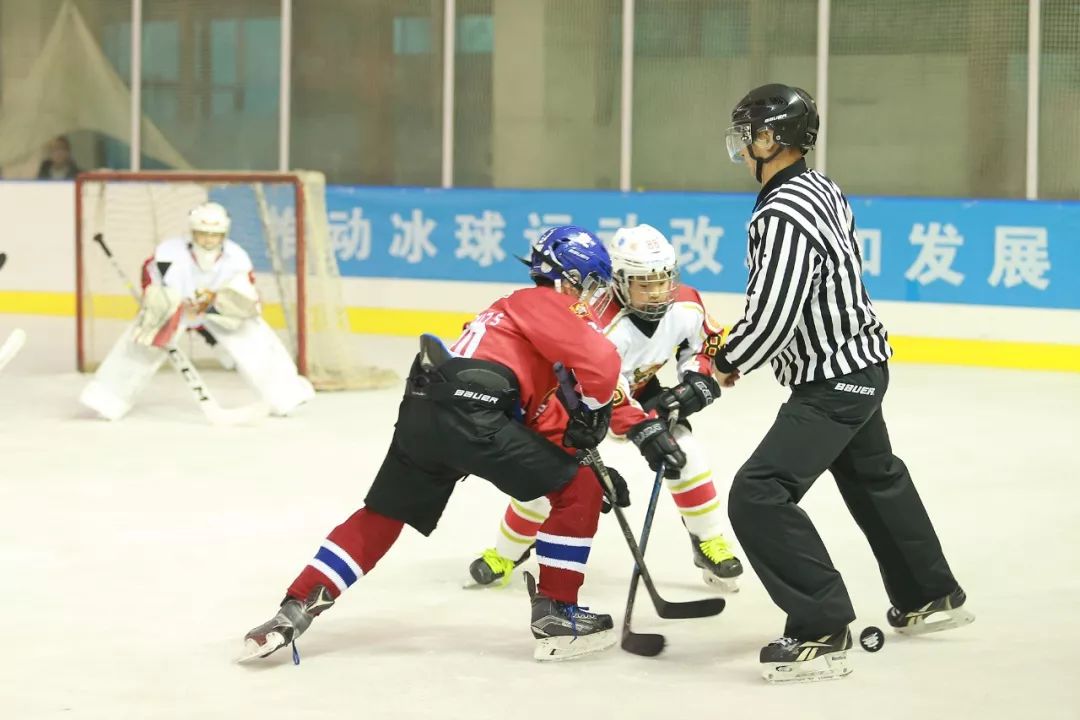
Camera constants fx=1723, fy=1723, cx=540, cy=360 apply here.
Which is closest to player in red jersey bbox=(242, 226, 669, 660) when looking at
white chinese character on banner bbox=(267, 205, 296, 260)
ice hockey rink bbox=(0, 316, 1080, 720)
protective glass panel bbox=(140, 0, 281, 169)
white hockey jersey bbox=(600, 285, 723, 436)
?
ice hockey rink bbox=(0, 316, 1080, 720)

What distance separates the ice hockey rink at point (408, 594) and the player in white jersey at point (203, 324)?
0.62ft

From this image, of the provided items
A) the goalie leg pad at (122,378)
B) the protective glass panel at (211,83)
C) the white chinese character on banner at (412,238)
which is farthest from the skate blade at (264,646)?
the protective glass panel at (211,83)

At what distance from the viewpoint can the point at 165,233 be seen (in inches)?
353

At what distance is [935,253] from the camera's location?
9.06 metres

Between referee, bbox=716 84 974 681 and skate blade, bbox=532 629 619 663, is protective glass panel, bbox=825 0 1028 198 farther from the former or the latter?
skate blade, bbox=532 629 619 663

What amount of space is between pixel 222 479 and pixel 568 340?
256 cm

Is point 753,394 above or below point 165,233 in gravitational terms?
below

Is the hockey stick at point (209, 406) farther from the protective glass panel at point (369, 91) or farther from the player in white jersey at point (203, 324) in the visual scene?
the protective glass panel at point (369, 91)

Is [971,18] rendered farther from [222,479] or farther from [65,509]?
[65,509]

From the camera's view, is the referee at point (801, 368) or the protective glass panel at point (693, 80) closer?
the referee at point (801, 368)

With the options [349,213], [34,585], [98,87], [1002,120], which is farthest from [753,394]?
[98,87]

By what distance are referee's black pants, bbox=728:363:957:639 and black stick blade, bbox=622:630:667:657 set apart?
282 millimetres

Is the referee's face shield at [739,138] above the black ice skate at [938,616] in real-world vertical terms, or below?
above

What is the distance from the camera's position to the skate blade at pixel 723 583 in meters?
4.00
